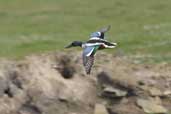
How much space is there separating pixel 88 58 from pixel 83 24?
18957 millimetres

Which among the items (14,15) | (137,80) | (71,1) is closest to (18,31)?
(14,15)

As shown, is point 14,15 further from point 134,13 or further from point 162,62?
point 162,62

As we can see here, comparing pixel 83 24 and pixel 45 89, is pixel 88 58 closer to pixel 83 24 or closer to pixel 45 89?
pixel 45 89

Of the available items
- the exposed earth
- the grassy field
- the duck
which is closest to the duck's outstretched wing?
the duck

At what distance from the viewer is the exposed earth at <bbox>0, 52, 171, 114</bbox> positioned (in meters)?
26.9

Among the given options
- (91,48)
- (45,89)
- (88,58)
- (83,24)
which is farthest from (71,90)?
(83,24)

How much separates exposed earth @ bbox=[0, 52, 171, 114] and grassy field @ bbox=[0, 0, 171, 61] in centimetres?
392

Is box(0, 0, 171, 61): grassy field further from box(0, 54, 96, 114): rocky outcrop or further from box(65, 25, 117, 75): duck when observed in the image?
box(65, 25, 117, 75): duck

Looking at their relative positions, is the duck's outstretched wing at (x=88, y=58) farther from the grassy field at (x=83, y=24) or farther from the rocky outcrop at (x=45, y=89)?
the grassy field at (x=83, y=24)

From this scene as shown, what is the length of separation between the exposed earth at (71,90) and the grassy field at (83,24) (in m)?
3.92

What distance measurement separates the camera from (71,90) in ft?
90.1

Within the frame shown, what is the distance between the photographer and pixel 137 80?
28.7 meters

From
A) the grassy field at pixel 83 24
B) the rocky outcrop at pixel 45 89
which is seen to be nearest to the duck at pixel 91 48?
the rocky outcrop at pixel 45 89

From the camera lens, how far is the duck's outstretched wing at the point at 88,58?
63.9ft
